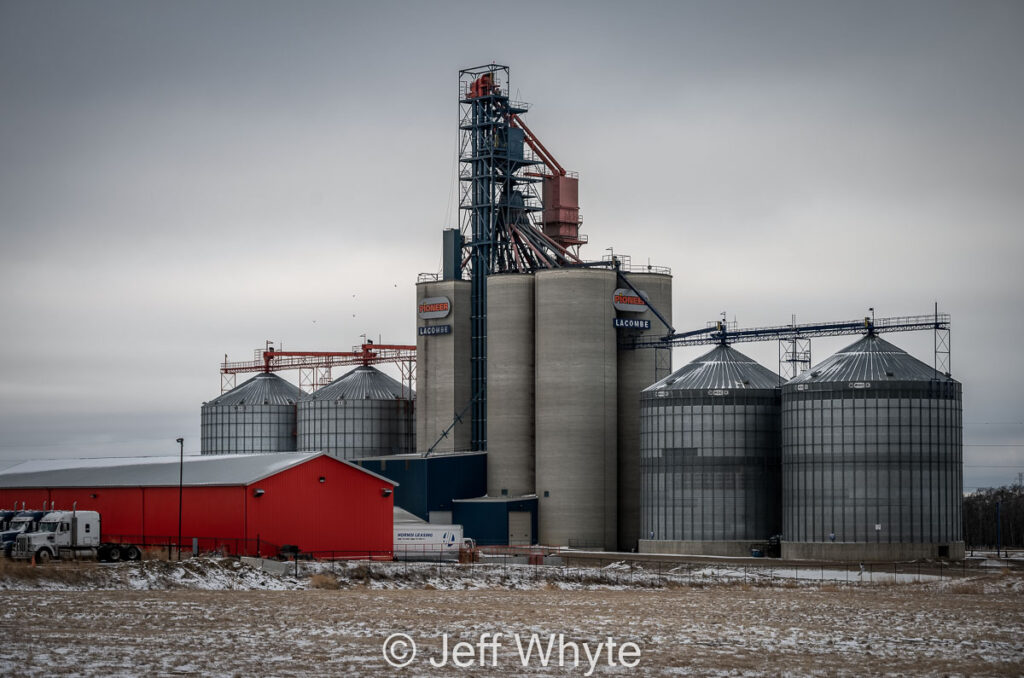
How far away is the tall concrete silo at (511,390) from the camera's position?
12300cm

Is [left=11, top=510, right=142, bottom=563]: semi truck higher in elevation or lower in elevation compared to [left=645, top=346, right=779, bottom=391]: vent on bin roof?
lower

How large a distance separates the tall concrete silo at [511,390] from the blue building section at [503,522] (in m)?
3.51

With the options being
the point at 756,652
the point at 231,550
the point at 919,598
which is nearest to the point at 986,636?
the point at 756,652

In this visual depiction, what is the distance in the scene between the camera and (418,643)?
4581 centimetres

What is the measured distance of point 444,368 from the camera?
130 m

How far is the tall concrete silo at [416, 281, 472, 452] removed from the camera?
129000mm

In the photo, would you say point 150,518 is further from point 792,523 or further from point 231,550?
point 792,523

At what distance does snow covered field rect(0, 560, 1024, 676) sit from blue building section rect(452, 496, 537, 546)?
40459 millimetres

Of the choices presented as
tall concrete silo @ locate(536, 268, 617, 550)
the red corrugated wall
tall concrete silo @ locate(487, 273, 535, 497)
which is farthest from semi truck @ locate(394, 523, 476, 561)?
tall concrete silo @ locate(487, 273, 535, 497)

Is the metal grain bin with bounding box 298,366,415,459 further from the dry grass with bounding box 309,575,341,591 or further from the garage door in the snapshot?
the dry grass with bounding box 309,575,341,591

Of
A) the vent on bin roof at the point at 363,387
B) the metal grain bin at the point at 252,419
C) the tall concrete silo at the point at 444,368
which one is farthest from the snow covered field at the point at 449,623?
the metal grain bin at the point at 252,419

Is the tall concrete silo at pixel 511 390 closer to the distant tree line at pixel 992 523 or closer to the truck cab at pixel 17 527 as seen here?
the truck cab at pixel 17 527

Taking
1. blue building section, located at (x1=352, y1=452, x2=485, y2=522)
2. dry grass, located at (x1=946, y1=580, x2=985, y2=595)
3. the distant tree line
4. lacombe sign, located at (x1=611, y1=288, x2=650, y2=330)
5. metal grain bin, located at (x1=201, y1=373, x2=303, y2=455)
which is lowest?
the distant tree line

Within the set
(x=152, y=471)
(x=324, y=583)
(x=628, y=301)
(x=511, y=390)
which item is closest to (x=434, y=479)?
(x=511, y=390)
